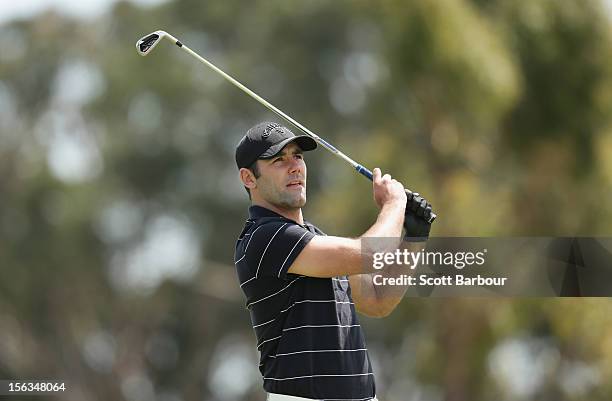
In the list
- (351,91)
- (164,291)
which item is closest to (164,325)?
(164,291)

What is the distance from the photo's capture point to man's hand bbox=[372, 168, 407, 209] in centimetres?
455

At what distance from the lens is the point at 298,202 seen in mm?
4668

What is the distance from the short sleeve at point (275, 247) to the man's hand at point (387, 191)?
12.5 inches

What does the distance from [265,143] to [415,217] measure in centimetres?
64

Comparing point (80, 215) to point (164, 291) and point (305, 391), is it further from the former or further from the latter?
point (305, 391)

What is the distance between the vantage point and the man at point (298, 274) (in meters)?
4.39

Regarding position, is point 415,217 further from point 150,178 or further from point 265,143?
point 150,178

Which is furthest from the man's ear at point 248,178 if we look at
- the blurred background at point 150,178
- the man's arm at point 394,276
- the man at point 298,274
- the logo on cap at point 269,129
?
the blurred background at point 150,178

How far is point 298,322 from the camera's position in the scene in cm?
443

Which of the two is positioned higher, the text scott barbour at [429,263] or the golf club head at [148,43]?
the golf club head at [148,43]

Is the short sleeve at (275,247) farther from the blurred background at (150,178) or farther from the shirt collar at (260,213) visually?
the blurred background at (150,178)

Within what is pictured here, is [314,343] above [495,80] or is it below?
below

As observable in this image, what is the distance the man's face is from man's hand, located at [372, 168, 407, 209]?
0.28 m

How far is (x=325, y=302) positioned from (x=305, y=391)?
0.33m
